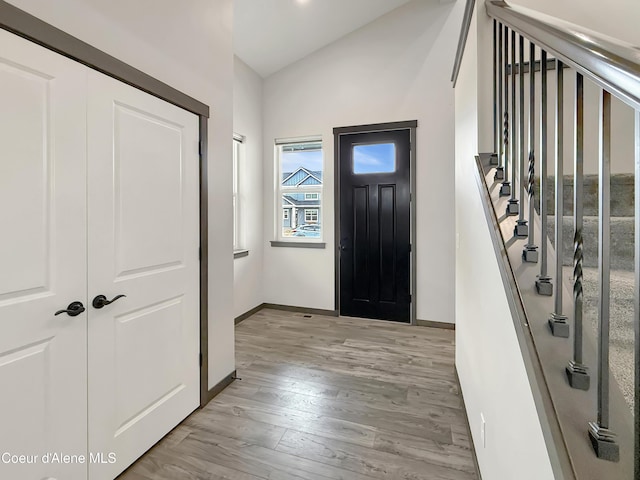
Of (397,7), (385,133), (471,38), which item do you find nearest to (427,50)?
(397,7)

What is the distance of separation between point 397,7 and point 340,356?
4.05 meters

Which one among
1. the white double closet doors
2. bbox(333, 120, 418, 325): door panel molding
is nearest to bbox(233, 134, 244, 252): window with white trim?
bbox(333, 120, 418, 325): door panel molding

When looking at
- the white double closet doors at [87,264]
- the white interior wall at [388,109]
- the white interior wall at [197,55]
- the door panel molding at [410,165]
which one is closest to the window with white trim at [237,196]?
the white interior wall at [388,109]

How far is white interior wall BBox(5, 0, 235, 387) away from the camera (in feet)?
4.81

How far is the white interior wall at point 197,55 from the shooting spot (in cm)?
147

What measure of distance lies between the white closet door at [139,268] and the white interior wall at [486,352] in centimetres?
172

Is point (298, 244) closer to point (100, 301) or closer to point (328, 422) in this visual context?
point (328, 422)

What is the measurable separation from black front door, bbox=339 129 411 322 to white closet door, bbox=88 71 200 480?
7.67 feet

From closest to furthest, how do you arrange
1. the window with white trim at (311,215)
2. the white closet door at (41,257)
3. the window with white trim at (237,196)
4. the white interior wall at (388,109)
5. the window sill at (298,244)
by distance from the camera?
the white closet door at (41,257) → the white interior wall at (388,109) → the window with white trim at (237,196) → the window sill at (298,244) → the window with white trim at (311,215)

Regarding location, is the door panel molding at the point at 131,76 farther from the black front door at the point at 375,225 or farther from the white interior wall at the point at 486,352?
the black front door at the point at 375,225

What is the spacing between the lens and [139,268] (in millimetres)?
1738

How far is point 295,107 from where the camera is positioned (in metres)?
4.32

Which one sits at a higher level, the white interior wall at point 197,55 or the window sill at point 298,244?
the white interior wall at point 197,55

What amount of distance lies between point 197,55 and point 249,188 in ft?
7.20
